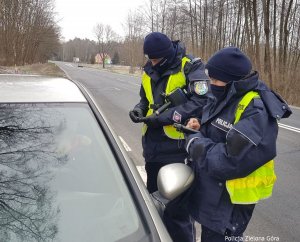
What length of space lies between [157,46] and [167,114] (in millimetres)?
532

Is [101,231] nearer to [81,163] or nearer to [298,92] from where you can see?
[81,163]

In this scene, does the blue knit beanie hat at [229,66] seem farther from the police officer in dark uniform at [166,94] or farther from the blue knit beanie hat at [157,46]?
the blue knit beanie hat at [157,46]

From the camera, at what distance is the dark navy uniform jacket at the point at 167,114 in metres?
3.09

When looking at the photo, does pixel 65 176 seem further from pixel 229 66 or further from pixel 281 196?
pixel 281 196

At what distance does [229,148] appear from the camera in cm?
215

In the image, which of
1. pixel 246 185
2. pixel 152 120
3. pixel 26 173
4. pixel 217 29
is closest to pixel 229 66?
pixel 246 185

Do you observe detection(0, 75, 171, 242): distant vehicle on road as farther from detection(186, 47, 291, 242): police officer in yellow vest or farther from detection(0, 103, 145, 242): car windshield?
detection(186, 47, 291, 242): police officer in yellow vest

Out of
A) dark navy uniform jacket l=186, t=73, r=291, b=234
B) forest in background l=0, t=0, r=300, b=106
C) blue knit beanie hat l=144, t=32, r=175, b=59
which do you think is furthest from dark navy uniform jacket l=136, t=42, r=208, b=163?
forest in background l=0, t=0, r=300, b=106

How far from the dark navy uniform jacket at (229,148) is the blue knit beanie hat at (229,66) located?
0.07 metres

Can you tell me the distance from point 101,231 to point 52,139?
700 mm

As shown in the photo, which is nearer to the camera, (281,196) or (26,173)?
(26,173)

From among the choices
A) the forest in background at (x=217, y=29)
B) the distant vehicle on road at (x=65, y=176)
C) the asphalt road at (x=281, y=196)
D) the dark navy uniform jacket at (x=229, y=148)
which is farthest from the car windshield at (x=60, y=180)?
the forest in background at (x=217, y=29)

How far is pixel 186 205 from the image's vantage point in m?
2.57

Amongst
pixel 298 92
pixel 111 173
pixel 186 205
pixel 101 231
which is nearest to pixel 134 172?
pixel 111 173
